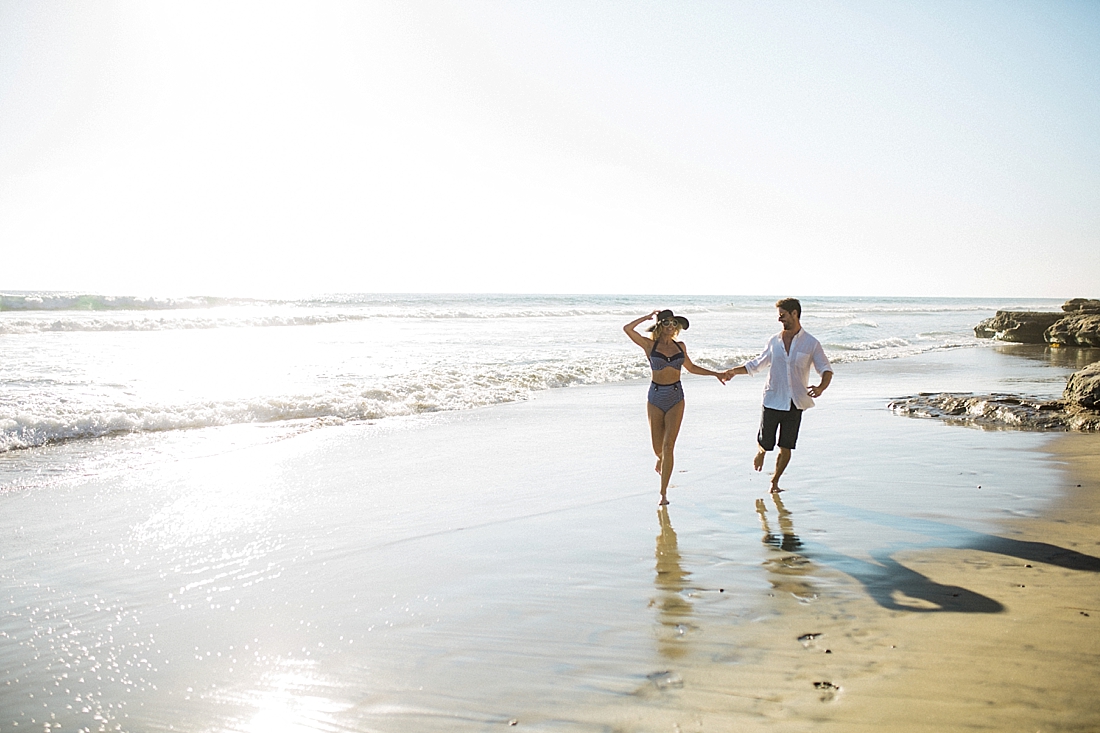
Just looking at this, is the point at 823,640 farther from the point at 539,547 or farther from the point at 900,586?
the point at 539,547

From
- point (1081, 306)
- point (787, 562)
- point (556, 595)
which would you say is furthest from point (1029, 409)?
point (1081, 306)

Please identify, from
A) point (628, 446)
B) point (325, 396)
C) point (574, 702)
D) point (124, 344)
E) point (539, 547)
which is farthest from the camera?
point (124, 344)

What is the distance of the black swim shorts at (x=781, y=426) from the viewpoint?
7.26 meters

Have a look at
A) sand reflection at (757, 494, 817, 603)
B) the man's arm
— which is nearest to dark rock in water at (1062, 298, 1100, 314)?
the man's arm

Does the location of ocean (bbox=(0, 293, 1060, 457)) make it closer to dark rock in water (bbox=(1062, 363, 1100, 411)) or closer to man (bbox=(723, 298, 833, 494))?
man (bbox=(723, 298, 833, 494))

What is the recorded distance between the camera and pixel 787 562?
199 inches

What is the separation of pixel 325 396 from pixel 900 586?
35.3ft

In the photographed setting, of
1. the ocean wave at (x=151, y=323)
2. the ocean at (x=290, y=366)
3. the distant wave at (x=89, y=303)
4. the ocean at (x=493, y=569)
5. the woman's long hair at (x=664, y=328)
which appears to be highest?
the distant wave at (x=89, y=303)

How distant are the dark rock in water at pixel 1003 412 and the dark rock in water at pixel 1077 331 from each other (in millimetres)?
16272

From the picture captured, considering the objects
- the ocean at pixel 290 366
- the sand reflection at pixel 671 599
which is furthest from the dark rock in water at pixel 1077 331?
the sand reflection at pixel 671 599

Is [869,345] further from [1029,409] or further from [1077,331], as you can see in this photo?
[1029,409]

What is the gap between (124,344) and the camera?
2411 centimetres

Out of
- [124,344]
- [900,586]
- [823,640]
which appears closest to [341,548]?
[823,640]

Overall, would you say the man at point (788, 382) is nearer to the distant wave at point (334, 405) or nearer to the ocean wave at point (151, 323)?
the distant wave at point (334, 405)
